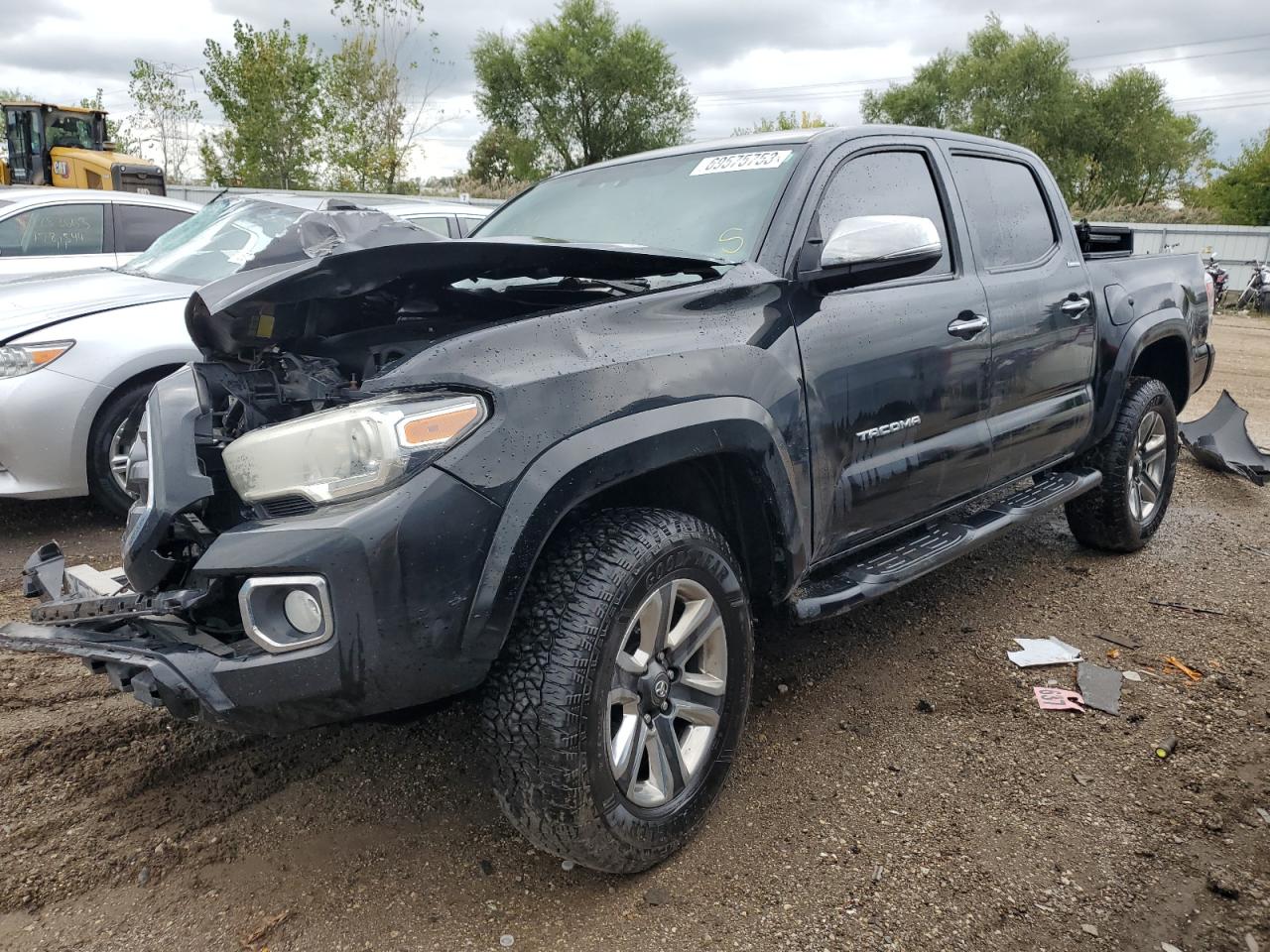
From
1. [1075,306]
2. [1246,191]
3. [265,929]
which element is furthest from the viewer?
[1246,191]

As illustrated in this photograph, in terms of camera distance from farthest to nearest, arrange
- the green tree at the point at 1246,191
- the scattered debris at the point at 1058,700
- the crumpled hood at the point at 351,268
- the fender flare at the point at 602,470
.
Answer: the green tree at the point at 1246,191 < the scattered debris at the point at 1058,700 < the crumpled hood at the point at 351,268 < the fender flare at the point at 602,470

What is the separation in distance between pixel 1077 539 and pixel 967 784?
260 cm

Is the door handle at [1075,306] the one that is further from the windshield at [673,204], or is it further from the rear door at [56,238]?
the rear door at [56,238]

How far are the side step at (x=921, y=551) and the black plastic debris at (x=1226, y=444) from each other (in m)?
2.91

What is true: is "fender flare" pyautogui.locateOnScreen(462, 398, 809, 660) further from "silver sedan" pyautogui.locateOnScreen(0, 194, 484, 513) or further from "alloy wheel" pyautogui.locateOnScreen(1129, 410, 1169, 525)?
"alloy wheel" pyautogui.locateOnScreen(1129, 410, 1169, 525)

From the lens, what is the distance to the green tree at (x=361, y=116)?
2623cm

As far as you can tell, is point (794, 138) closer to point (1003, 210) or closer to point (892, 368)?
point (892, 368)

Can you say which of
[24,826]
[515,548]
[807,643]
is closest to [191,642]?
[515,548]

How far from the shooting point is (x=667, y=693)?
238 centimetres

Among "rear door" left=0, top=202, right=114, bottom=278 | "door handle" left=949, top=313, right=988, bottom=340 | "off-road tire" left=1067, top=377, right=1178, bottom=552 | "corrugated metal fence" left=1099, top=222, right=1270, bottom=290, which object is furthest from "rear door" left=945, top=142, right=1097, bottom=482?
"corrugated metal fence" left=1099, top=222, right=1270, bottom=290

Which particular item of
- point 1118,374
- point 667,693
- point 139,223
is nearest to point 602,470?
point 667,693

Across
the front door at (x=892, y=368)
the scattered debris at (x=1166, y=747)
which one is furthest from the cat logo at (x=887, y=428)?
the scattered debris at (x=1166, y=747)

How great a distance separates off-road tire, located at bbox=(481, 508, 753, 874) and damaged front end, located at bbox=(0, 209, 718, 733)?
130 millimetres

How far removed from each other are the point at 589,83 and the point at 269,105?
23164 mm
